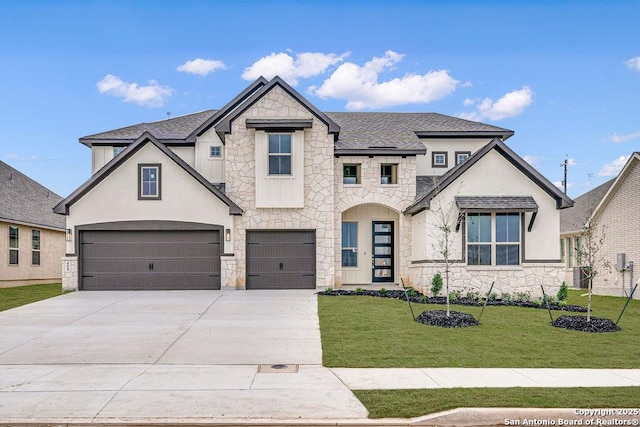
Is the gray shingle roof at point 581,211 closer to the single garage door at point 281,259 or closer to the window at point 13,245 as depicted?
the single garage door at point 281,259

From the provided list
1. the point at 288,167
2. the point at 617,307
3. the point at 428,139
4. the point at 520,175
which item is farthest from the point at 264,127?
the point at 617,307

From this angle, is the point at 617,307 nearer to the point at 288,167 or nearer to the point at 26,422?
the point at 288,167

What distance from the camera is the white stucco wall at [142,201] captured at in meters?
21.0

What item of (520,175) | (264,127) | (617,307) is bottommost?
(617,307)

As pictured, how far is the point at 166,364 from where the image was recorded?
33.2 ft

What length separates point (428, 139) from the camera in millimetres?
24109

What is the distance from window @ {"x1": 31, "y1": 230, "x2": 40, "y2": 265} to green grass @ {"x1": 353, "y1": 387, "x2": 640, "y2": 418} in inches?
989

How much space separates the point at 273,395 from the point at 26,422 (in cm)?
310

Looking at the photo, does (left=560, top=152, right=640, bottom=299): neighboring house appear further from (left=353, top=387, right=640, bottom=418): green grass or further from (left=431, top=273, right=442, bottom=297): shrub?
(left=353, top=387, right=640, bottom=418): green grass

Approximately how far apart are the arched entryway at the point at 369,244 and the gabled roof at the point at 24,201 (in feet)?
51.1

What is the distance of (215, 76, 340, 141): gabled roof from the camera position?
21234mm

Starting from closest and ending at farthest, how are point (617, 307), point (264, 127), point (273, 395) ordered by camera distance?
point (273, 395) → point (617, 307) → point (264, 127)

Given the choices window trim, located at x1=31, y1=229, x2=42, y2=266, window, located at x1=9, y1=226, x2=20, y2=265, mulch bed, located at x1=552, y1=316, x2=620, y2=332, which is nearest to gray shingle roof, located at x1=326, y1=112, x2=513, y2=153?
mulch bed, located at x1=552, y1=316, x2=620, y2=332

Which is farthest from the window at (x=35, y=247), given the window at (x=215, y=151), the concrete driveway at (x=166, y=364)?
the concrete driveway at (x=166, y=364)
